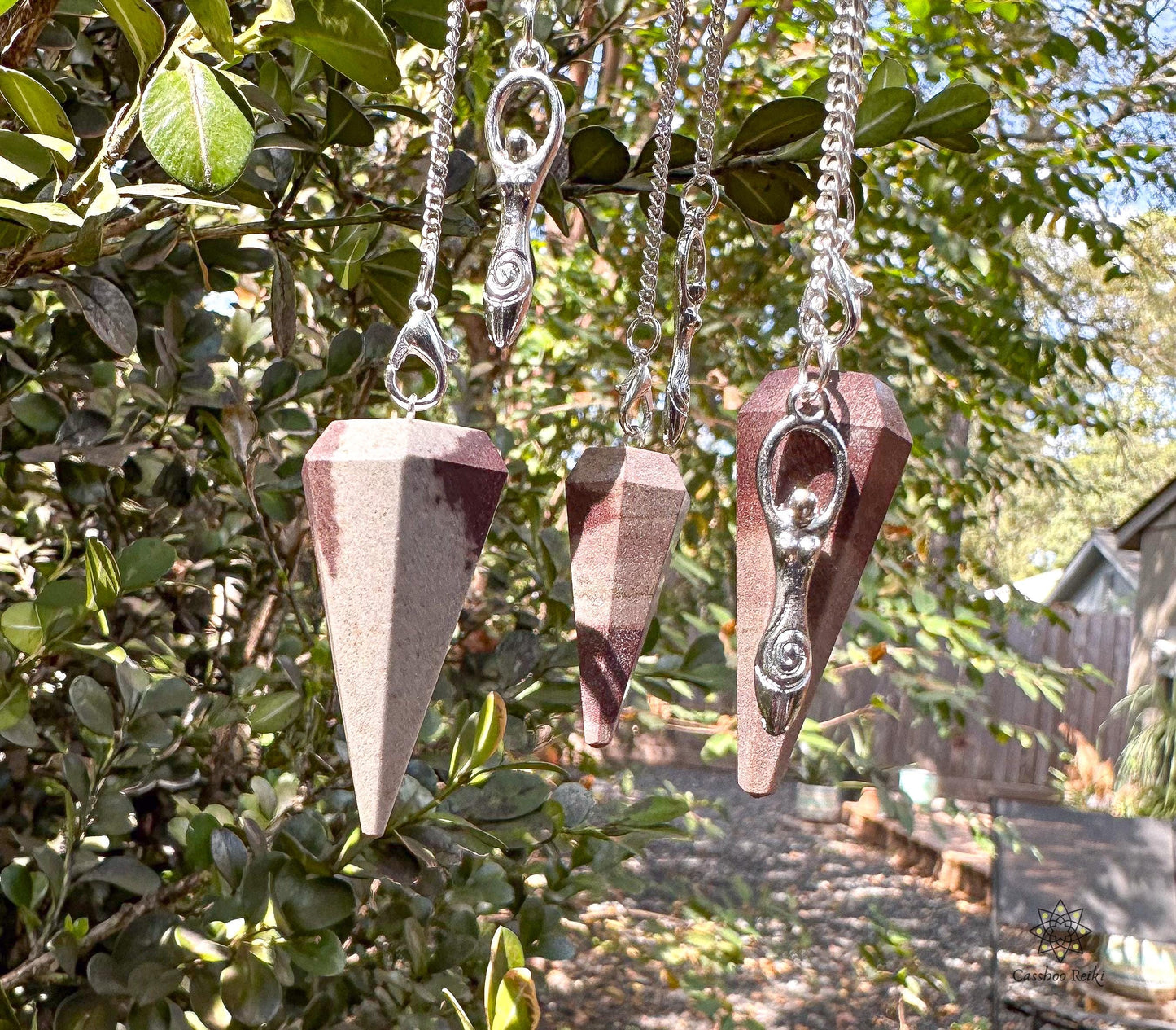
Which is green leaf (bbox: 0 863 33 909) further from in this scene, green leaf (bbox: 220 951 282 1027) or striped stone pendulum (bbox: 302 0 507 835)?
striped stone pendulum (bbox: 302 0 507 835)

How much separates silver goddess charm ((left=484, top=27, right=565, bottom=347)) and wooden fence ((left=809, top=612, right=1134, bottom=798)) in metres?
8.89

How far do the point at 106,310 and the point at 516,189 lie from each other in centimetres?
30

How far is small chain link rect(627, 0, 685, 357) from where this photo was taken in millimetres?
625

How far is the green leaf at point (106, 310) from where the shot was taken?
2.05 ft

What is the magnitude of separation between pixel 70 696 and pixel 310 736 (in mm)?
263

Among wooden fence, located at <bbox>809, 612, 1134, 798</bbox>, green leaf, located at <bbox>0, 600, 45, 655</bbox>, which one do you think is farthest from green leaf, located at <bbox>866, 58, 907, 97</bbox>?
wooden fence, located at <bbox>809, 612, 1134, 798</bbox>

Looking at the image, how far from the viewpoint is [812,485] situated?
1.50ft

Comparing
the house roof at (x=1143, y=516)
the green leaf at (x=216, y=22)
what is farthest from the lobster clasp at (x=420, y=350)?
the house roof at (x=1143, y=516)

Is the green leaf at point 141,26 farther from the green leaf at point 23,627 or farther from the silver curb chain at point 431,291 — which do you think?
the green leaf at point 23,627

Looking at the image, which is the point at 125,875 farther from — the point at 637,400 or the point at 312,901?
the point at 637,400

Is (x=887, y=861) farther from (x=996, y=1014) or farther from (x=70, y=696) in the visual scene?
(x=70, y=696)

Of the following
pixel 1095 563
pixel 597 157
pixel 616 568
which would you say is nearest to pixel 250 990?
pixel 616 568

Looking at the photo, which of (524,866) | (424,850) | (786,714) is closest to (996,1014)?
(524,866)

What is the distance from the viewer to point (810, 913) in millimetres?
4836
